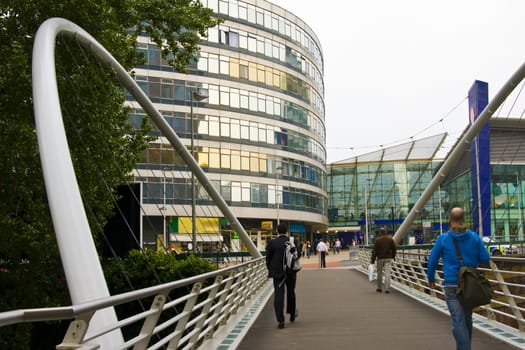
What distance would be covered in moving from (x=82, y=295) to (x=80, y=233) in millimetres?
1004

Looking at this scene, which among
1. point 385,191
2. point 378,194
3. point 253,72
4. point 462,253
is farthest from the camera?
point 378,194

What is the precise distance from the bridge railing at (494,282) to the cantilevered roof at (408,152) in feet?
193

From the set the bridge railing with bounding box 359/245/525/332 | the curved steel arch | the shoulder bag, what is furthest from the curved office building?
the shoulder bag

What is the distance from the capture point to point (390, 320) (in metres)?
12.1

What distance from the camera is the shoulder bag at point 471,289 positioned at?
272 inches

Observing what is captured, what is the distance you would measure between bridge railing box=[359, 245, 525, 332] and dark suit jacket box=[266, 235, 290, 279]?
8.69 feet


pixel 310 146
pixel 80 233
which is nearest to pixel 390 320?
pixel 80 233

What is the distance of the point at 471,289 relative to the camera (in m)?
6.93

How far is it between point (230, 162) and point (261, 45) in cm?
1107

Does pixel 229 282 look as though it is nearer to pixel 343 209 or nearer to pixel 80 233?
pixel 80 233

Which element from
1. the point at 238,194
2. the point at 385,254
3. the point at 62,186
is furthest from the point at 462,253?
the point at 238,194

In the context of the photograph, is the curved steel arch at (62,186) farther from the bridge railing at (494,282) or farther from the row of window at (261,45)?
the row of window at (261,45)

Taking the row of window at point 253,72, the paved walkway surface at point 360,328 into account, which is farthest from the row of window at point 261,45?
the paved walkway surface at point 360,328

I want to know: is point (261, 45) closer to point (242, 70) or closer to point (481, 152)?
point (242, 70)
